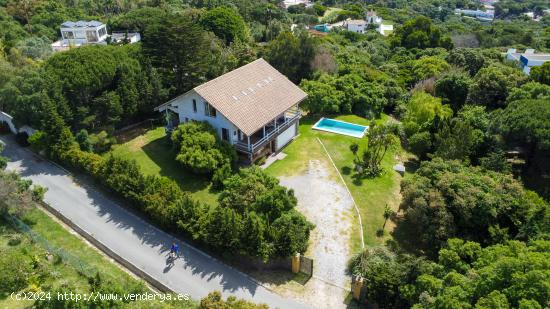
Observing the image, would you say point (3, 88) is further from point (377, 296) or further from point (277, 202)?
point (377, 296)

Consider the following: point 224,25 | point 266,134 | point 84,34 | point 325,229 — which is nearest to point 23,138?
point 266,134

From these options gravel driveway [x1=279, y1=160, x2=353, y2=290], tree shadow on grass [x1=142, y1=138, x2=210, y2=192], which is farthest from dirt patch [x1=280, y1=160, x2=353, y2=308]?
tree shadow on grass [x1=142, y1=138, x2=210, y2=192]

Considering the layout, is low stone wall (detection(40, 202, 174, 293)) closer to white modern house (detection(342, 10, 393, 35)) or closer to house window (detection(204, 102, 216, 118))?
house window (detection(204, 102, 216, 118))

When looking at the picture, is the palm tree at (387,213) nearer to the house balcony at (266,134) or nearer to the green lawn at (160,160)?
the house balcony at (266,134)

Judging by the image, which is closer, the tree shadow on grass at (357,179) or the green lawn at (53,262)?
the green lawn at (53,262)

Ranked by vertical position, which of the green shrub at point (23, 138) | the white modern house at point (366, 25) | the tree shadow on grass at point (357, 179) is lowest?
the white modern house at point (366, 25)

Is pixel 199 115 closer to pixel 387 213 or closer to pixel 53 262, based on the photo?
pixel 53 262

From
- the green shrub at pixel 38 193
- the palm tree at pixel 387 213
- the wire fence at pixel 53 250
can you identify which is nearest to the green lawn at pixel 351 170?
the palm tree at pixel 387 213

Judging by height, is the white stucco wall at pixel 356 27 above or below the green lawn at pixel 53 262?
below
